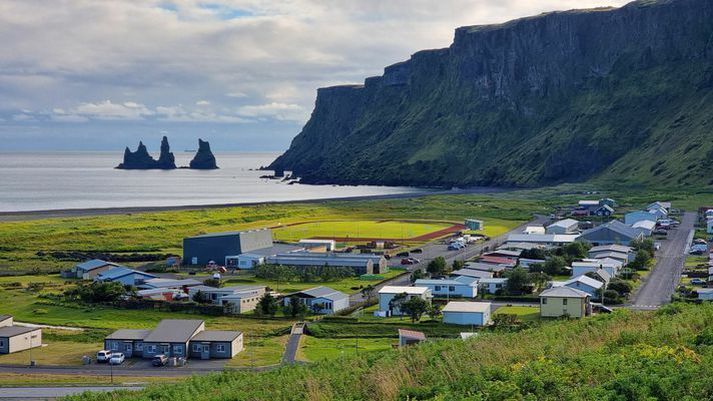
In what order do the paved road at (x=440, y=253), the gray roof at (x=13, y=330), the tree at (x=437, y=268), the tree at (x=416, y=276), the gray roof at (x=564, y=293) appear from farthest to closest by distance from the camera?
the tree at (x=437, y=268)
the paved road at (x=440, y=253)
the tree at (x=416, y=276)
the gray roof at (x=564, y=293)
the gray roof at (x=13, y=330)

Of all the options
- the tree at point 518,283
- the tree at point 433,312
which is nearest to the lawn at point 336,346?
the tree at point 433,312

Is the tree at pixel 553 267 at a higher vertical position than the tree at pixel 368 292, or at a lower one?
higher

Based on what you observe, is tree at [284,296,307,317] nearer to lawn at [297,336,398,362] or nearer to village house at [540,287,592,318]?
lawn at [297,336,398,362]

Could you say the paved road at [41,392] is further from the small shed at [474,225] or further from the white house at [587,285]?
the small shed at [474,225]

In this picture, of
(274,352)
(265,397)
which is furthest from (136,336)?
(265,397)

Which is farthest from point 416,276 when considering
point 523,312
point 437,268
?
point 523,312

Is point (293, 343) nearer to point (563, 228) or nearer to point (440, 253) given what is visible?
point (440, 253)

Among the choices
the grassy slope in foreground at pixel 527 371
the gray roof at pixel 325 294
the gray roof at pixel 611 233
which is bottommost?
the gray roof at pixel 325 294
